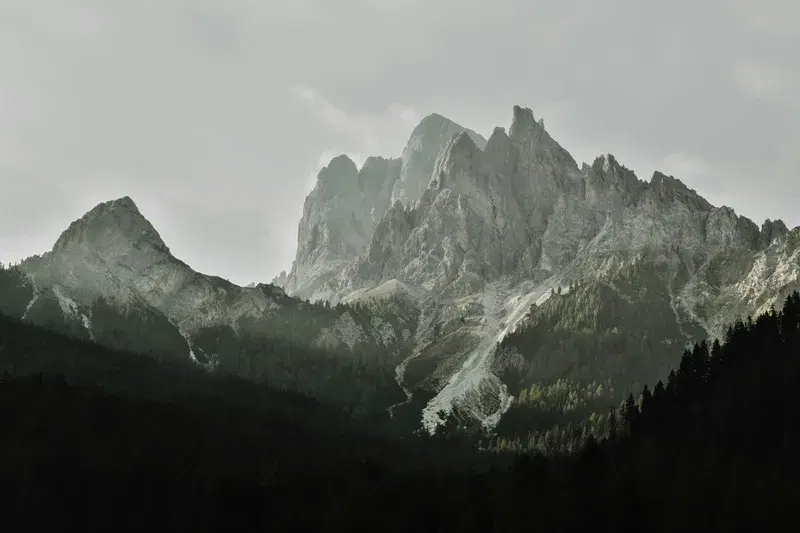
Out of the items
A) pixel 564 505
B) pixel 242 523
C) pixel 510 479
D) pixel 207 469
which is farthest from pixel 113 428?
pixel 564 505

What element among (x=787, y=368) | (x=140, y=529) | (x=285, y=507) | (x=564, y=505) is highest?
(x=787, y=368)

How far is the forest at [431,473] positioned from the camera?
11119cm

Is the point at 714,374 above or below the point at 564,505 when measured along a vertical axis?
above

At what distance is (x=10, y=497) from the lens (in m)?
155

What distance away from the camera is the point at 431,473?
7244 inches

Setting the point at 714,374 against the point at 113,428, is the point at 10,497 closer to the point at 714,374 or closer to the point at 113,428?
the point at 113,428

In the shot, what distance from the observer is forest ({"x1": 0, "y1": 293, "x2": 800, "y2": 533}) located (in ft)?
365

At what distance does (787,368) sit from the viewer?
5807 inches

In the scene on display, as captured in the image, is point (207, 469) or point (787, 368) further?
point (207, 469)

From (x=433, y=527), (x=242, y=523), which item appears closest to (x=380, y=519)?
(x=433, y=527)

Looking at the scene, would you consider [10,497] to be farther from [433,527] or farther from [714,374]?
[714,374]

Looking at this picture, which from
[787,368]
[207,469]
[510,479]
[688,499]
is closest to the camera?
[688,499]

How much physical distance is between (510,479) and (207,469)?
242 feet

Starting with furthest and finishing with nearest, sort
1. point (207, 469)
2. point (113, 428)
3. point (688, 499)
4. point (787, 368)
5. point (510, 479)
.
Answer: point (113, 428)
point (207, 469)
point (787, 368)
point (510, 479)
point (688, 499)
